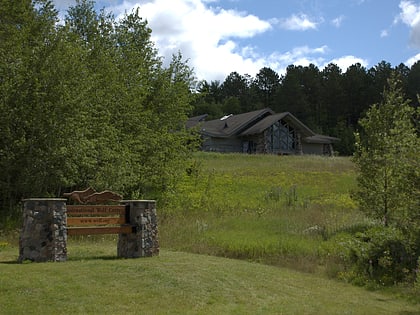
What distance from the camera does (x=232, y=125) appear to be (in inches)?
1997

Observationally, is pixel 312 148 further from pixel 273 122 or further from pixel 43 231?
pixel 43 231

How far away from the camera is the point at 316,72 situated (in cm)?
7969

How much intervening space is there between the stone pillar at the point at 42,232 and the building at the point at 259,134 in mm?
38156

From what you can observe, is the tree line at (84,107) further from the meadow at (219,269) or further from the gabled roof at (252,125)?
the gabled roof at (252,125)

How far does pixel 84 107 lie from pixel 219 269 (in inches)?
315

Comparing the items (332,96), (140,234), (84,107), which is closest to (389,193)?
(140,234)

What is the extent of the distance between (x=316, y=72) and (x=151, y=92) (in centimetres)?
6240

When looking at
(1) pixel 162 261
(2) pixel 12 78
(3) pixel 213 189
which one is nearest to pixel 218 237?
(1) pixel 162 261

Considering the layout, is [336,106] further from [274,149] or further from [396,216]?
[396,216]

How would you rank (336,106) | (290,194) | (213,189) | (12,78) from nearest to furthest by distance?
(12,78) → (290,194) → (213,189) → (336,106)

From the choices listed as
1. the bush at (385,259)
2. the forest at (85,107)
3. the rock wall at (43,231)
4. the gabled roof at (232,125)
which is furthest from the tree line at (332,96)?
the rock wall at (43,231)

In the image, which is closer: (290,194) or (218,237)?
(218,237)

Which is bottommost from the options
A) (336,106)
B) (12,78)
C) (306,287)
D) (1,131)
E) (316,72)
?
(306,287)

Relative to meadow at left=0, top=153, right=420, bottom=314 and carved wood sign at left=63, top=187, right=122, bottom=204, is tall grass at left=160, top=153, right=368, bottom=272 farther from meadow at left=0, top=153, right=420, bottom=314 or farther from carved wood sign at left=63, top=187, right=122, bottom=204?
carved wood sign at left=63, top=187, right=122, bottom=204
